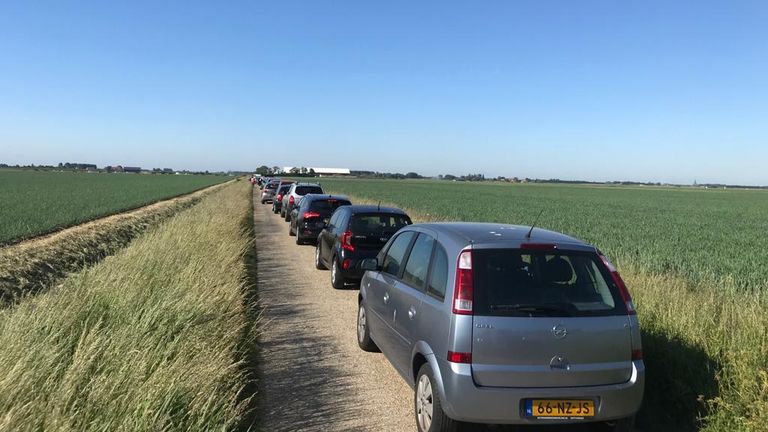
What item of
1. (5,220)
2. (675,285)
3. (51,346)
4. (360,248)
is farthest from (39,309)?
(5,220)

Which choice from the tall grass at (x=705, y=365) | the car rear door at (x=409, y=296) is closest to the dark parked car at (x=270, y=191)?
the car rear door at (x=409, y=296)

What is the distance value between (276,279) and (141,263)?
3.48 meters

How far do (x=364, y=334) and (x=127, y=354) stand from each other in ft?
9.46

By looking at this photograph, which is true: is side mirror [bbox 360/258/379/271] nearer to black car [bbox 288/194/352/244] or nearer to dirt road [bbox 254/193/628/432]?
dirt road [bbox 254/193/628/432]

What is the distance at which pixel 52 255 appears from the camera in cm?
1250

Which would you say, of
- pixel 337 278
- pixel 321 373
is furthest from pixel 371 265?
pixel 337 278

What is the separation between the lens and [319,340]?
655 centimetres

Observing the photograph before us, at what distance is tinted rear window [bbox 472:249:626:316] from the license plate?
59 cm

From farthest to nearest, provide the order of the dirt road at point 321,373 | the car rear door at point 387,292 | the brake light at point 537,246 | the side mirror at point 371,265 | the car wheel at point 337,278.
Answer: the car wheel at point 337,278, the side mirror at point 371,265, the car rear door at point 387,292, the dirt road at point 321,373, the brake light at point 537,246

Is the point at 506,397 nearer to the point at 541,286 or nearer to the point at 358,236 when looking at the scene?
the point at 541,286

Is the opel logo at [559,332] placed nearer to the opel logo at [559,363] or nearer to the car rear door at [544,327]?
the car rear door at [544,327]

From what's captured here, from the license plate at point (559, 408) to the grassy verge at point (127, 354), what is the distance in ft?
6.61

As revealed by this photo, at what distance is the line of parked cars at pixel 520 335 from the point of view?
11.4 feet

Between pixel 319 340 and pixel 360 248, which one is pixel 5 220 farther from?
pixel 319 340
